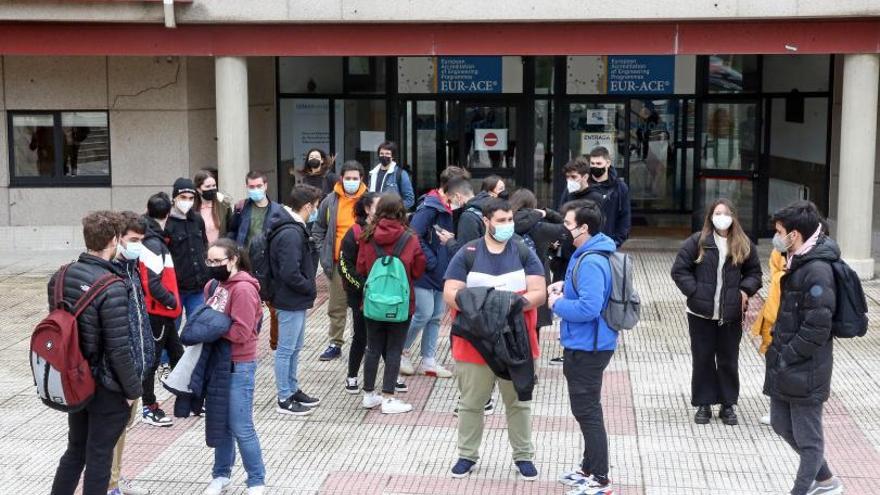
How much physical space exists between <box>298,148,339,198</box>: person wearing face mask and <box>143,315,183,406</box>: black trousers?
3015 mm

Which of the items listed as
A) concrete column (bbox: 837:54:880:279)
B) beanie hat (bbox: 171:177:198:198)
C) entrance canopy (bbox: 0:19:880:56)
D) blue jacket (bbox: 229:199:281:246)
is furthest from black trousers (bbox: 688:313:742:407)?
entrance canopy (bbox: 0:19:880:56)

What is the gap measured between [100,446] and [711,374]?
4.45 m

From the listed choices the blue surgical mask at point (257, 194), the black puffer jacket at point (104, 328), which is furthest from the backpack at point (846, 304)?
the blue surgical mask at point (257, 194)

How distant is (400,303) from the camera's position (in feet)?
29.0

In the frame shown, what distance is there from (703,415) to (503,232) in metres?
2.48

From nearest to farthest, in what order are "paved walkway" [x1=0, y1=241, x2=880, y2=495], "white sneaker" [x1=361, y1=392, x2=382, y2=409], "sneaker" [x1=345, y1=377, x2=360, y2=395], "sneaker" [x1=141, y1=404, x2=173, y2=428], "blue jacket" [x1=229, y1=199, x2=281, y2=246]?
1. "paved walkway" [x1=0, y1=241, x2=880, y2=495]
2. "sneaker" [x1=141, y1=404, x2=173, y2=428]
3. "white sneaker" [x1=361, y1=392, x2=382, y2=409]
4. "sneaker" [x1=345, y1=377, x2=360, y2=395]
5. "blue jacket" [x1=229, y1=199, x2=281, y2=246]

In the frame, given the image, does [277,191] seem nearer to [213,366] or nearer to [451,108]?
[451,108]

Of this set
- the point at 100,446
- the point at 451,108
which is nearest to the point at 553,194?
the point at 451,108

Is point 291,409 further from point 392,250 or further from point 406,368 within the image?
point 392,250

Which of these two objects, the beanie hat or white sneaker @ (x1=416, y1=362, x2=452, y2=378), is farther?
white sneaker @ (x1=416, y1=362, x2=452, y2=378)

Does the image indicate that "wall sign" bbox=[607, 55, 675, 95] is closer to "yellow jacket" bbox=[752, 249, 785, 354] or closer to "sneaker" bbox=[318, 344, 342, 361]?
"sneaker" bbox=[318, 344, 342, 361]

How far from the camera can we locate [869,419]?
909 cm

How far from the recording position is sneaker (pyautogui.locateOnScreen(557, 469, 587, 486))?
24.6ft

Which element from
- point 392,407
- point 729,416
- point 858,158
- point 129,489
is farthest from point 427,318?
point 858,158
